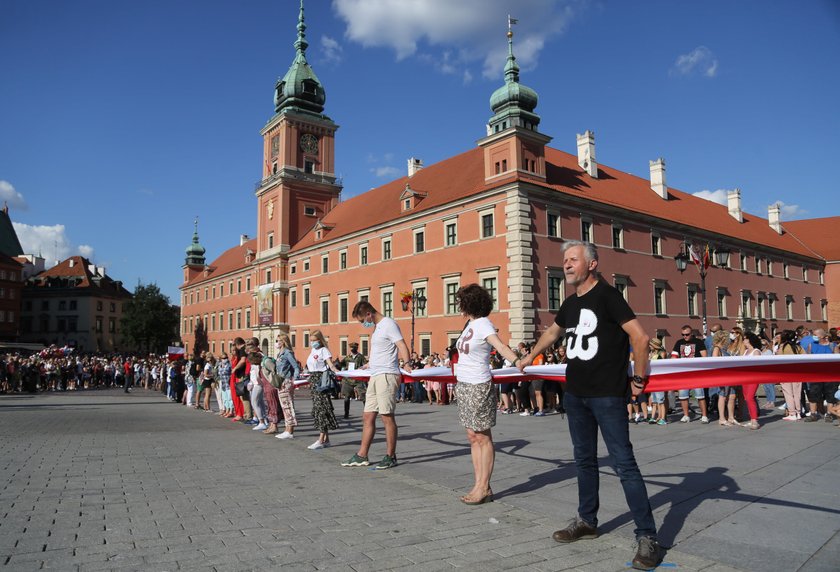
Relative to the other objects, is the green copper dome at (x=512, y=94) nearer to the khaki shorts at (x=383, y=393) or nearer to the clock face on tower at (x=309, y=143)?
the clock face on tower at (x=309, y=143)

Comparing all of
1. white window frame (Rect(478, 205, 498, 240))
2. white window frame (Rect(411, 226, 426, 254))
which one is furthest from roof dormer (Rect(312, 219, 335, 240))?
white window frame (Rect(478, 205, 498, 240))

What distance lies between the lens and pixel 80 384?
36.7m

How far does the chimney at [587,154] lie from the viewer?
130 feet

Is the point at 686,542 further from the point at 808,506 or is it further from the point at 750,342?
the point at 750,342

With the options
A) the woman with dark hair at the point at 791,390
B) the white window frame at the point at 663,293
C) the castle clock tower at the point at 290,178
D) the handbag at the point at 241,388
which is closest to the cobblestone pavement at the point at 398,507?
the woman with dark hair at the point at 791,390

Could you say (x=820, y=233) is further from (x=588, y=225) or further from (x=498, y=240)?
(x=498, y=240)

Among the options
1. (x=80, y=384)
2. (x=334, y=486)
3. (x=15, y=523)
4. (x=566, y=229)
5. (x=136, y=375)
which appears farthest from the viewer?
(x=136, y=375)

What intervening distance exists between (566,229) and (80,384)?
32.2 metres

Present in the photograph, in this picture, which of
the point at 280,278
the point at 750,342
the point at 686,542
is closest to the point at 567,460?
the point at 686,542

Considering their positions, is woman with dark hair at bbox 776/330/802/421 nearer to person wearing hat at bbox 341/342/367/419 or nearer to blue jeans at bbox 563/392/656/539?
person wearing hat at bbox 341/342/367/419

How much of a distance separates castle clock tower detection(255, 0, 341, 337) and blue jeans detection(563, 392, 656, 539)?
5105 centimetres

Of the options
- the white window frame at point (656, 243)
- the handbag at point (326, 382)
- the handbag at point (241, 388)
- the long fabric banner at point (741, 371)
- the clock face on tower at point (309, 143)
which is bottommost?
the handbag at point (241, 388)

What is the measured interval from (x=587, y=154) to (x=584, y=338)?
38375 millimetres

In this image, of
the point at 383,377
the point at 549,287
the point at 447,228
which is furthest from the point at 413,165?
the point at 383,377
